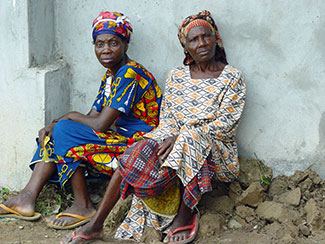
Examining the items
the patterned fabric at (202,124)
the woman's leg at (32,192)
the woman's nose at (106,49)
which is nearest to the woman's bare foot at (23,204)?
the woman's leg at (32,192)

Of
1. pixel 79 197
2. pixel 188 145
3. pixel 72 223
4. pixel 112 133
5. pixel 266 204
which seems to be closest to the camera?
pixel 188 145

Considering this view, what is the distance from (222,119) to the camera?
4086 mm

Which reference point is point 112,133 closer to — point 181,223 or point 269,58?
point 181,223

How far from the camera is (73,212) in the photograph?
4.31m

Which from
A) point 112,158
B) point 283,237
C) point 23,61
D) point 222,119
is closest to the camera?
point 283,237

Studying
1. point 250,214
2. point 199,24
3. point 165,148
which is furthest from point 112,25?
point 250,214

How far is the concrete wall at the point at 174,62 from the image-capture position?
4305 millimetres

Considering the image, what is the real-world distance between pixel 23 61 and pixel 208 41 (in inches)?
67.5

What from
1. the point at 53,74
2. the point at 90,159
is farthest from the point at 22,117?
the point at 90,159

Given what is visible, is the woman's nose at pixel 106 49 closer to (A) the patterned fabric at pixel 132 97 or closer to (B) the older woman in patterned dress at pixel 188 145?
(A) the patterned fabric at pixel 132 97

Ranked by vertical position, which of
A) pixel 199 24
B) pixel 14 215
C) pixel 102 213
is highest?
pixel 199 24

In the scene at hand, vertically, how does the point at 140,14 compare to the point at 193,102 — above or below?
above

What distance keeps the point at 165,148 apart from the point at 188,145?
0.19m

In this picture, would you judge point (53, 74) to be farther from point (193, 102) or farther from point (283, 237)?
point (283, 237)
